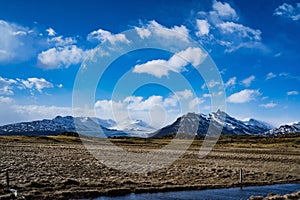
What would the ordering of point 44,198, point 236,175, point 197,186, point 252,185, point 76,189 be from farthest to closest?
point 236,175, point 252,185, point 197,186, point 76,189, point 44,198

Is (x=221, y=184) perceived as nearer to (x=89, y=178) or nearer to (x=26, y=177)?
(x=89, y=178)

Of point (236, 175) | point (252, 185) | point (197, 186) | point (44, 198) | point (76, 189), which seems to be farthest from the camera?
point (236, 175)

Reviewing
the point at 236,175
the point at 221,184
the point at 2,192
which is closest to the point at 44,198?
the point at 2,192

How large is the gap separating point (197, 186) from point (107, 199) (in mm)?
8492

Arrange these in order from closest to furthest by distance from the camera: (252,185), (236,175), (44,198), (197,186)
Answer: (44,198)
(197,186)
(252,185)
(236,175)

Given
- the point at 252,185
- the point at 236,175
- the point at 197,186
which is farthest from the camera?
the point at 236,175

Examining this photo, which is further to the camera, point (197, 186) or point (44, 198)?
point (197, 186)

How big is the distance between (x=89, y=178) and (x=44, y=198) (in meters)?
9.62

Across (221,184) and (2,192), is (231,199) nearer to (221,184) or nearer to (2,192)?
(221,184)

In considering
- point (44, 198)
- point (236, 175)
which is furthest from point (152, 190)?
point (236, 175)

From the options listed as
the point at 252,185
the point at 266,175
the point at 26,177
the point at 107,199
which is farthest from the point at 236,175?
the point at 26,177

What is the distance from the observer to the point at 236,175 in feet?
122

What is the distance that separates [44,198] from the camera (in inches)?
893

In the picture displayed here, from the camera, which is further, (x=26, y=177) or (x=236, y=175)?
(x=236, y=175)
